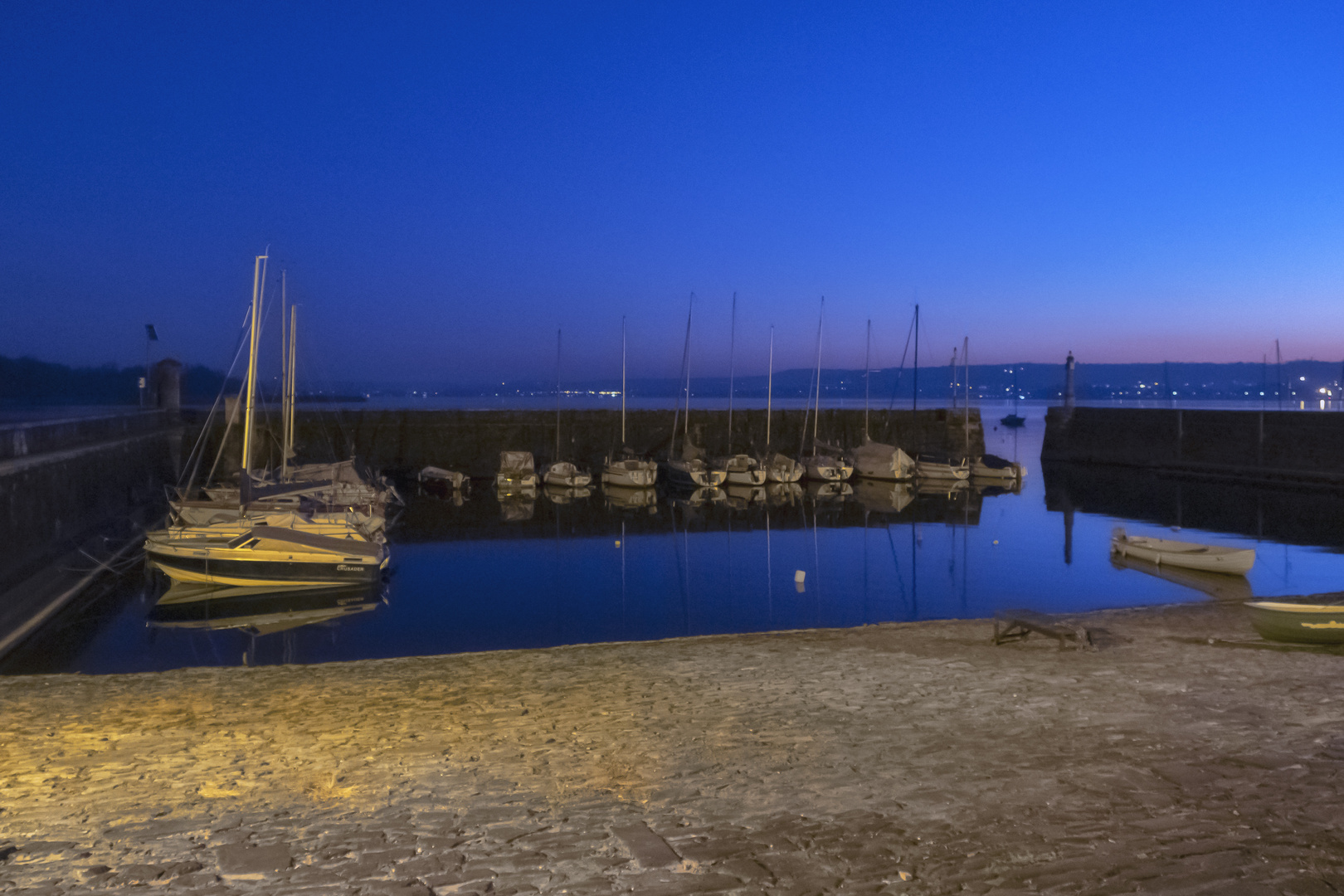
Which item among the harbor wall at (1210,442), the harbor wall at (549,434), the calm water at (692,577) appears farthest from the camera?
the harbor wall at (549,434)

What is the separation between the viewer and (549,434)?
161ft

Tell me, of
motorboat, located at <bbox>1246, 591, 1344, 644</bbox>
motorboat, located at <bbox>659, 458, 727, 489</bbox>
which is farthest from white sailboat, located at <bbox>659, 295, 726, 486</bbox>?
motorboat, located at <bbox>1246, 591, 1344, 644</bbox>

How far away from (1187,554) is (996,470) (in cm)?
2464

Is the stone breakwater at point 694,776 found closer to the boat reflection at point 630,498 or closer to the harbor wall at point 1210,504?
the harbor wall at point 1210,504

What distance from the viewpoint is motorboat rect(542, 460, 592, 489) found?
42.3 metres

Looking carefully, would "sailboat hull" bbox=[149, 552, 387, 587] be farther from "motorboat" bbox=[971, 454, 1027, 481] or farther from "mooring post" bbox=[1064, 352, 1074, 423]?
"mooring post" bbox=[1064, 352, 1074, 423]

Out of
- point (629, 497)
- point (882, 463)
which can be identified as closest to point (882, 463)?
point (882, 463)

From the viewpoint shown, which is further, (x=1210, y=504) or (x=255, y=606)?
(x=1210, y=504)

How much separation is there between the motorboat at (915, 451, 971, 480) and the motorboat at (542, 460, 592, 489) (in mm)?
16353

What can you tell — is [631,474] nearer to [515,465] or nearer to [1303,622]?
[515,465]

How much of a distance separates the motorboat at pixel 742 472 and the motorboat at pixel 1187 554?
19.8 m

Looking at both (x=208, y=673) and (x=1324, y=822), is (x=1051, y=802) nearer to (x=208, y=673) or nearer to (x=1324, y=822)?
(x=1324, y=822)

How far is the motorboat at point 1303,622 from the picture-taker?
38.9 feet

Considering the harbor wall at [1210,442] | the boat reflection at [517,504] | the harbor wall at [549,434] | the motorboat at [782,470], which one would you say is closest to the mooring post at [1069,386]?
the harbor wall at [1210,442]
